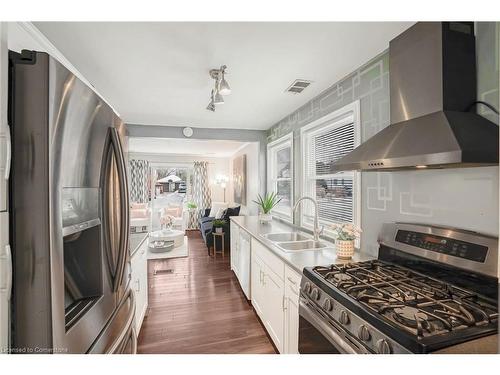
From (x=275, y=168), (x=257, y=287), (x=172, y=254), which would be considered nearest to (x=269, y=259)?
(x=257, y=287)

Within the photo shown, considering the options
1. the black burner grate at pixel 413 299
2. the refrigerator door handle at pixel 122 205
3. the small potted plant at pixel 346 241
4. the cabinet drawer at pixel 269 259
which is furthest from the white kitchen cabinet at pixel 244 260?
the refrigerator door handle at pixel 122 205

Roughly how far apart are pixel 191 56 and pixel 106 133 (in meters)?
0.96

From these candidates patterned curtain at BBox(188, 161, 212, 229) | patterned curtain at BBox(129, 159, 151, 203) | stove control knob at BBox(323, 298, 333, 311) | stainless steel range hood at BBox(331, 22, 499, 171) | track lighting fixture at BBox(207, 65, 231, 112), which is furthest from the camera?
patterned curtain at BBox(188, 161, 212, 229)

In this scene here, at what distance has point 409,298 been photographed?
1046 millimetres

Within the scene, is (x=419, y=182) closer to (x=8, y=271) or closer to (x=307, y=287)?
(x=307, y=287)

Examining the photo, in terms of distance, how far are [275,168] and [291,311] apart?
2.66 meters

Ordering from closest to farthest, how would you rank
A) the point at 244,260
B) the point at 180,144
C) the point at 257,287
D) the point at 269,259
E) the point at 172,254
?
the point at 269,259 < the point at 257,287 < the point at 244,260 < the point at 172,254 < the point at 180,144

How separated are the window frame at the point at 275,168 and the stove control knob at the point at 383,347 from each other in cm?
239

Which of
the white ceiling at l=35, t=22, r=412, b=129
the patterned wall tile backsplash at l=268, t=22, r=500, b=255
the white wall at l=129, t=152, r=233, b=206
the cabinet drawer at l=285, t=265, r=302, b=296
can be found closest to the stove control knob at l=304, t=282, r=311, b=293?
the cabinet drawer at l=285, t=265, r=302, b=296

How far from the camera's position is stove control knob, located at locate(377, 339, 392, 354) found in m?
0.84

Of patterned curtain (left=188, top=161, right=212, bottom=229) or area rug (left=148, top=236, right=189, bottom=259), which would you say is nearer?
area rug (left=148, top=236, right=189, bottom=259)

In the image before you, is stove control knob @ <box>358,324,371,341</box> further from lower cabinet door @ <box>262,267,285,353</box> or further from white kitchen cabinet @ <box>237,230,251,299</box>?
white kitchen cabinet @ <box>237,230,251,299</box>

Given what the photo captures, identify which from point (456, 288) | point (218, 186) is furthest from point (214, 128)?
point (218, 186)

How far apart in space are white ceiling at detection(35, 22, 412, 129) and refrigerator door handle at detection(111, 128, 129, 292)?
764mm
